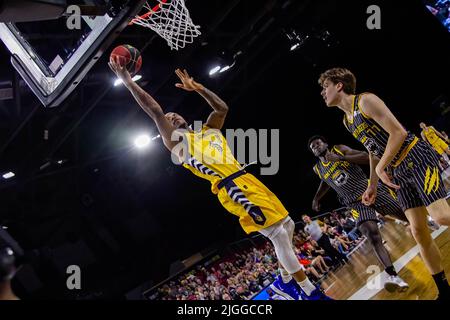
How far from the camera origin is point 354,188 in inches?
210

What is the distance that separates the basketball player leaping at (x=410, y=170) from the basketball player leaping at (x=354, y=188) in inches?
57.5

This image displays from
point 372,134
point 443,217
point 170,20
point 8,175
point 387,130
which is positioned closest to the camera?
point 443,217

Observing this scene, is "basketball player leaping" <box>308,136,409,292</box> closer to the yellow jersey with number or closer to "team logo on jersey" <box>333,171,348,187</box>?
"team logo on jersey" <box>333,171,348,187</box>

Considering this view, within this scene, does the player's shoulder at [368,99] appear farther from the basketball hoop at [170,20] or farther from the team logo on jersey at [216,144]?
the basketball hoop at [170,20]

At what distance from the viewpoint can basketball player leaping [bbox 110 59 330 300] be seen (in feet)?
12.4

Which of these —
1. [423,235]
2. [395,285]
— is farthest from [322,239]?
[423,235]

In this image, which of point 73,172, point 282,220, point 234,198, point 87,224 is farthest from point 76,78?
point 87,224

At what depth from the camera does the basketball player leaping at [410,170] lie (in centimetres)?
313

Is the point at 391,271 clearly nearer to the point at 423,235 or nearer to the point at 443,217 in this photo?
the point at 423,235

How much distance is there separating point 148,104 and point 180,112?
837cm

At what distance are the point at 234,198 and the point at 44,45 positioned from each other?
18.8 ft

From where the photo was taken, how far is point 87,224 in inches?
546

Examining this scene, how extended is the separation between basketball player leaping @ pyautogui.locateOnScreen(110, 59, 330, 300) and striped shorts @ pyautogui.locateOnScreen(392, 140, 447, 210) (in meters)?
1.04

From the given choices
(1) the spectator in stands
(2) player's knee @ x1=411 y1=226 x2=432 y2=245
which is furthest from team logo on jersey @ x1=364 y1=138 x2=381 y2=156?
(1) the spectator in stands
